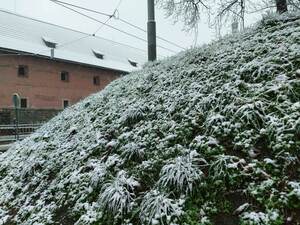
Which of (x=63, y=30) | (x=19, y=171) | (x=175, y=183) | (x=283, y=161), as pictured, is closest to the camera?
(x=283, y=161)

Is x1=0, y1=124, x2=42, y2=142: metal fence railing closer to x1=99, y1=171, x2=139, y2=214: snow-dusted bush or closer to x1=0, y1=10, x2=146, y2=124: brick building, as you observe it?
x1=0, y1=10, x2=146, y2=124: brick building

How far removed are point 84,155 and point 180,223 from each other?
2720 millimetres

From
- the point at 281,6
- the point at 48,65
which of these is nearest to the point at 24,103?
the point at 48,65

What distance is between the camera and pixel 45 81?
95.9ft

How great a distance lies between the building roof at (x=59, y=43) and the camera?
27.8 m

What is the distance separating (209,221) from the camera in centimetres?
323

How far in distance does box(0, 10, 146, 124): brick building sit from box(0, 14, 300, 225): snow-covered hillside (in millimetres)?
16224

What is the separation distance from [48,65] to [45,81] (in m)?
1.45

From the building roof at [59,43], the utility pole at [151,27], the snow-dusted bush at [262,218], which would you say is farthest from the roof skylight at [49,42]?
the snow-dusted bush at [262,218]

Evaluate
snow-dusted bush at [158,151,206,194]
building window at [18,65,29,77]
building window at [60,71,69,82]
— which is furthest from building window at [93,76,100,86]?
snow-dusted bush at [158,151,206,194]

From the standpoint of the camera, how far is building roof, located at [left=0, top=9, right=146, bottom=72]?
91.2 ft

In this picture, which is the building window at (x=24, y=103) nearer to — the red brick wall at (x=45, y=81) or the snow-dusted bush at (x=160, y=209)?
the red brick wall at (x=45, y=81)

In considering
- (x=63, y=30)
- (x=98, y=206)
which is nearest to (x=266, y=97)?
(x=98, y=206)

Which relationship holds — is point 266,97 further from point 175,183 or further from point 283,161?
point 175,183
